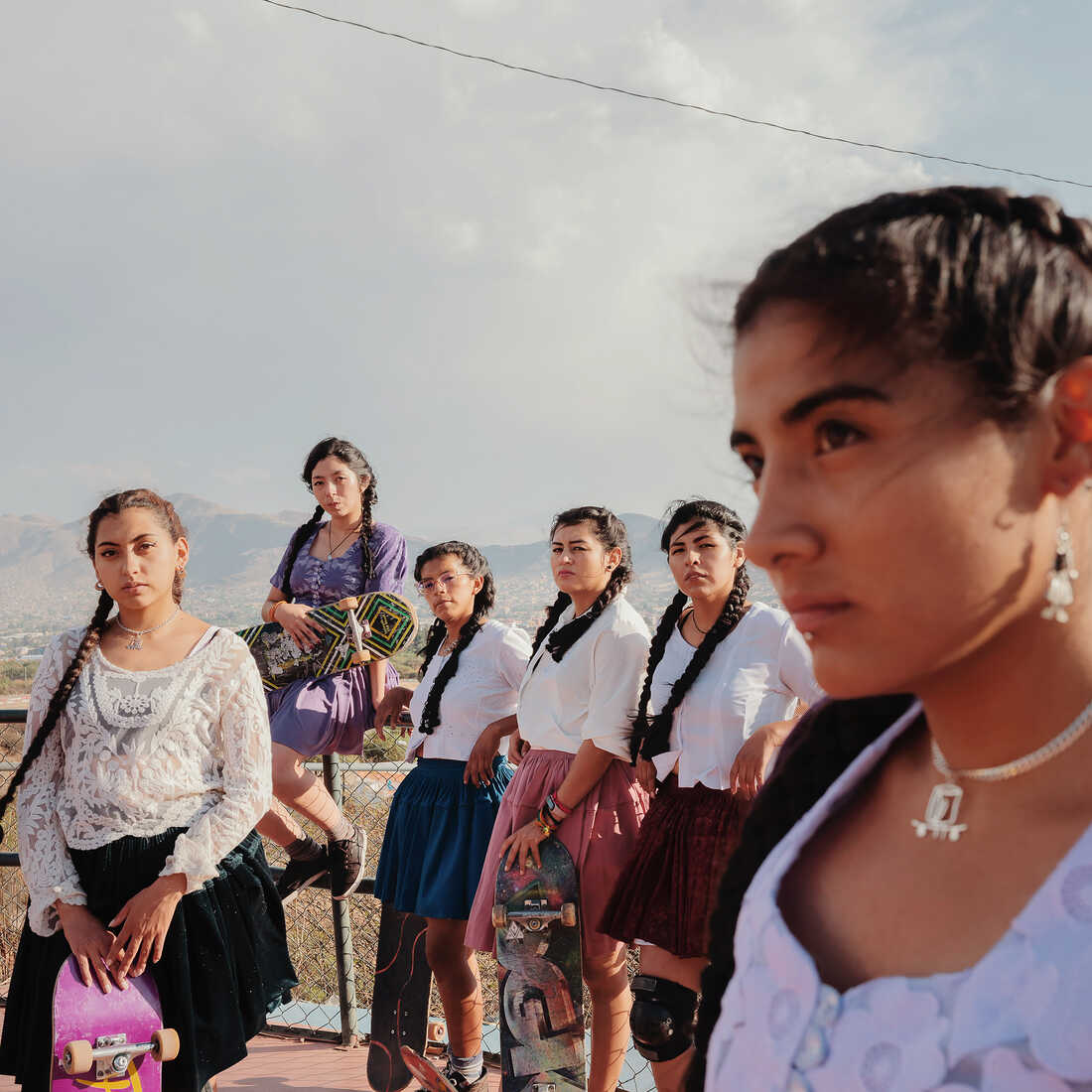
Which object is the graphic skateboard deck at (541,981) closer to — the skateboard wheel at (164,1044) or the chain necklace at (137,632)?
the skateboard wheel at (164,1044)

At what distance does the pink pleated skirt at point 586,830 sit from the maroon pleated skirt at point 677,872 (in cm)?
14

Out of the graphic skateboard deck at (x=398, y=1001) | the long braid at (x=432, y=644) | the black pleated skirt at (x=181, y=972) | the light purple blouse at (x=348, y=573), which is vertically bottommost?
the graphic skateboard deck at (x=398, y=1001)

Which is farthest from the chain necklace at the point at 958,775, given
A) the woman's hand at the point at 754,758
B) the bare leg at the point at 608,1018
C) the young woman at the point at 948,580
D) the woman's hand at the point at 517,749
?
the woman's hand at the point at 517,749

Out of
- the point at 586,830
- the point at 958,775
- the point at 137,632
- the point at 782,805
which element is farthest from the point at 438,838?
the point at 958,775

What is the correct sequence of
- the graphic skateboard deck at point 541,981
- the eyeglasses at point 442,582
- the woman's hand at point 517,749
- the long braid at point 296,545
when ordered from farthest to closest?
the long braid at point 296,545, the eyeglasses at point 442,582, the woman's hand at point 517,749, the graphic skateboard deck at point 541,981

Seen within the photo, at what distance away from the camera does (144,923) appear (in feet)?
8.16

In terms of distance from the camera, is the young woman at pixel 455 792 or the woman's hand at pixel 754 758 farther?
the young woman at pixel 455 792

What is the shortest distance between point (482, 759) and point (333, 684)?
0.84m

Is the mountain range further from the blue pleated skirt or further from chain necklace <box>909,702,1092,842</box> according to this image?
chain necklace <box>909,702,1092,842</box>

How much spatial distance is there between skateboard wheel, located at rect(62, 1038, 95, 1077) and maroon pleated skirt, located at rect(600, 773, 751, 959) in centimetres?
142

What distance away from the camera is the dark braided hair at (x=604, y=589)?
10.9ft

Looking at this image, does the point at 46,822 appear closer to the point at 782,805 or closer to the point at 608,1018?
the point at 608,1018

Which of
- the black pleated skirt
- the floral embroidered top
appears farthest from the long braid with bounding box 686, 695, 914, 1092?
the black pleated skirt

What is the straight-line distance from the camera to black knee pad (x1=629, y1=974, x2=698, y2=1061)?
9.16ft
